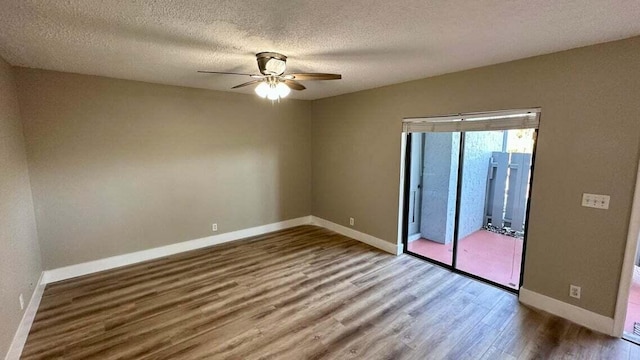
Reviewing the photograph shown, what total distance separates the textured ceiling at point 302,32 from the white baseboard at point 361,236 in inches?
99.9

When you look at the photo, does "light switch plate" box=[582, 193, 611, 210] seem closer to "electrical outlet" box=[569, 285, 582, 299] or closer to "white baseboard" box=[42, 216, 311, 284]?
"electrical outlet" box=[569, 285, 582, 299]

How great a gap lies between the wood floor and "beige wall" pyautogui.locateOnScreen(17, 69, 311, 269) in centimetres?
59

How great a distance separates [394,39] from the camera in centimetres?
228

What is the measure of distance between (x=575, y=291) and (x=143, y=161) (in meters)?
5.14

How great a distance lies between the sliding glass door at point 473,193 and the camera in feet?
10.5

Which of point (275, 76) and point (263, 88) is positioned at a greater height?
point (275, 76)

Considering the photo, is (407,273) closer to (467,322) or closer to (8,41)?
(467,322)

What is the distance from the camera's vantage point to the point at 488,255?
12.5 feet

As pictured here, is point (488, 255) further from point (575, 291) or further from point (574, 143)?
point (574, 143)

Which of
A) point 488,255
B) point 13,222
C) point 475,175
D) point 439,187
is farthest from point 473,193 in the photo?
point 13,222

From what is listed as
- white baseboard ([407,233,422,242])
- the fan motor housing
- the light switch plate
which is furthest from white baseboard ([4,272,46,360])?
the light switch plate

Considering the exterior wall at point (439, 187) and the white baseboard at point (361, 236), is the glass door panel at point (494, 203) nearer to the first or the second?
the exterior wall at point (439, 187)

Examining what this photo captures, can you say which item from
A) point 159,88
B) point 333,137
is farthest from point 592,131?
point 159,88

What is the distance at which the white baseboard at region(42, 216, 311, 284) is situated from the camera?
136 inches
